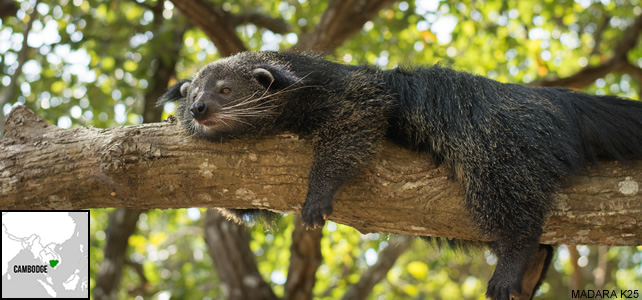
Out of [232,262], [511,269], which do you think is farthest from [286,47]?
[511,269]

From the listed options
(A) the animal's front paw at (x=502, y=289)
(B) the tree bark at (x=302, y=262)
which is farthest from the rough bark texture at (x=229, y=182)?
(B) the tree bark at (x=302, y=262)

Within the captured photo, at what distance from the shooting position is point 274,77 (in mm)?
4555

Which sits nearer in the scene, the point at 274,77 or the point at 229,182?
the point at 229,182

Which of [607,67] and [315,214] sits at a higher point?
[607,67]

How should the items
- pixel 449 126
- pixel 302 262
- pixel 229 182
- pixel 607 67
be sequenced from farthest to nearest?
pixel 607 67 < pixel 302 262 < pixel 449 126 < pixel 229 182

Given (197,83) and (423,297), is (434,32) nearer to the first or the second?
(197,83)

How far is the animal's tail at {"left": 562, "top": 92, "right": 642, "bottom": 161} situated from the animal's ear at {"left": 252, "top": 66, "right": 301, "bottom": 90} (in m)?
2.11

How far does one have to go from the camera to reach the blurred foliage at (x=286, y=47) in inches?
305

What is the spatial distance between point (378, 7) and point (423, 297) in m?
7.14

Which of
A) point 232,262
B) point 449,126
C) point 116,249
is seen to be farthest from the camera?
point 116,249

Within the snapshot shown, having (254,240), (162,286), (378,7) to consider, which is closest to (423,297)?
(254,240)

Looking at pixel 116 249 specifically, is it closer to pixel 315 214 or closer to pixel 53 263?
pixel 53 263

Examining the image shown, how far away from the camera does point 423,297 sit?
11992mm

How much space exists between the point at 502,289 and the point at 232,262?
14.7ft
